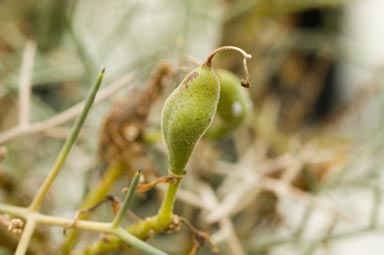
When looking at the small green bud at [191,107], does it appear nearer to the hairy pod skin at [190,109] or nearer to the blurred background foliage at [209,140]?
the hairy pod skin at [190,109]

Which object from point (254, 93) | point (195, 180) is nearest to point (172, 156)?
point (195, 180)

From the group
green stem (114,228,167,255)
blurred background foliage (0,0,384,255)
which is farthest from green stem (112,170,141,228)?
blurred background foliage (0,0,384,255)

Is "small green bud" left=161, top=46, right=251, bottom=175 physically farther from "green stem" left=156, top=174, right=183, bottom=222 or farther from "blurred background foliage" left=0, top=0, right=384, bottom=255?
"blurred background foliage" left=0, top=0, right=384, bottom=255

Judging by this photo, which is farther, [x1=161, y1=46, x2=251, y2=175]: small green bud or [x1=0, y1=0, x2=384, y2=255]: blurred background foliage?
[x1=0, y1=0, x2=384, y2=255]: blurred background foliage

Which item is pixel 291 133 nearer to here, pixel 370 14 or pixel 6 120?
pixel 6 120


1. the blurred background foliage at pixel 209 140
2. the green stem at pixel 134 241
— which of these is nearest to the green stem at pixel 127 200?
the green stem at pixel 134 241

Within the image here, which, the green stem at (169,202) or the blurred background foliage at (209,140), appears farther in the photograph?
the blurred background foliage at (209,140)
